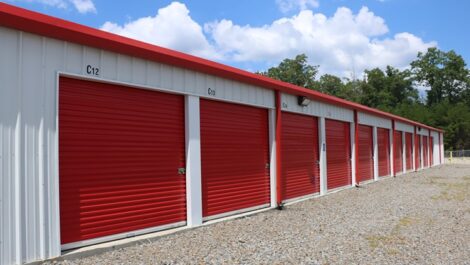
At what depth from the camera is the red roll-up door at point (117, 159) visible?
629 centimetres

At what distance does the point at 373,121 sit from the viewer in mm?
19938

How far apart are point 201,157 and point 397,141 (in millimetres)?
19049

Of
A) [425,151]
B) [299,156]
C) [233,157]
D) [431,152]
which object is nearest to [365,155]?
[299,156]

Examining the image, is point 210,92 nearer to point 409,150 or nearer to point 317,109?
point 317,109

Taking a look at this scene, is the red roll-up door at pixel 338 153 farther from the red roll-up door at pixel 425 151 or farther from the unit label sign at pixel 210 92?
the red roll-up door at pixel 425 151

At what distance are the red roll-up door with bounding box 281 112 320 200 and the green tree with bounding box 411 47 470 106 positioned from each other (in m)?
71.7

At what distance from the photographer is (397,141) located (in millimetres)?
24656

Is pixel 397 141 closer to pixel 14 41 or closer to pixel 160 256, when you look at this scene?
pixel 160 256

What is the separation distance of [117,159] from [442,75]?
3213 inches

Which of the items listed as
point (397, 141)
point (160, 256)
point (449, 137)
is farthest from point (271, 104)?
point (449, 137)

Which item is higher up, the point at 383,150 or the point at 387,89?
the point at 387,89

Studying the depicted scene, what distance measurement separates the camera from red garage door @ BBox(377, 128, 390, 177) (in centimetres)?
2097

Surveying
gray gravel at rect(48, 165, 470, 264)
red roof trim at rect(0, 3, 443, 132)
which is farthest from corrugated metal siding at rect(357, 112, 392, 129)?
red roof trim at rect(0, 3, 443, 132)

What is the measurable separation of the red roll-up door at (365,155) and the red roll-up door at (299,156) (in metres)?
4.44
